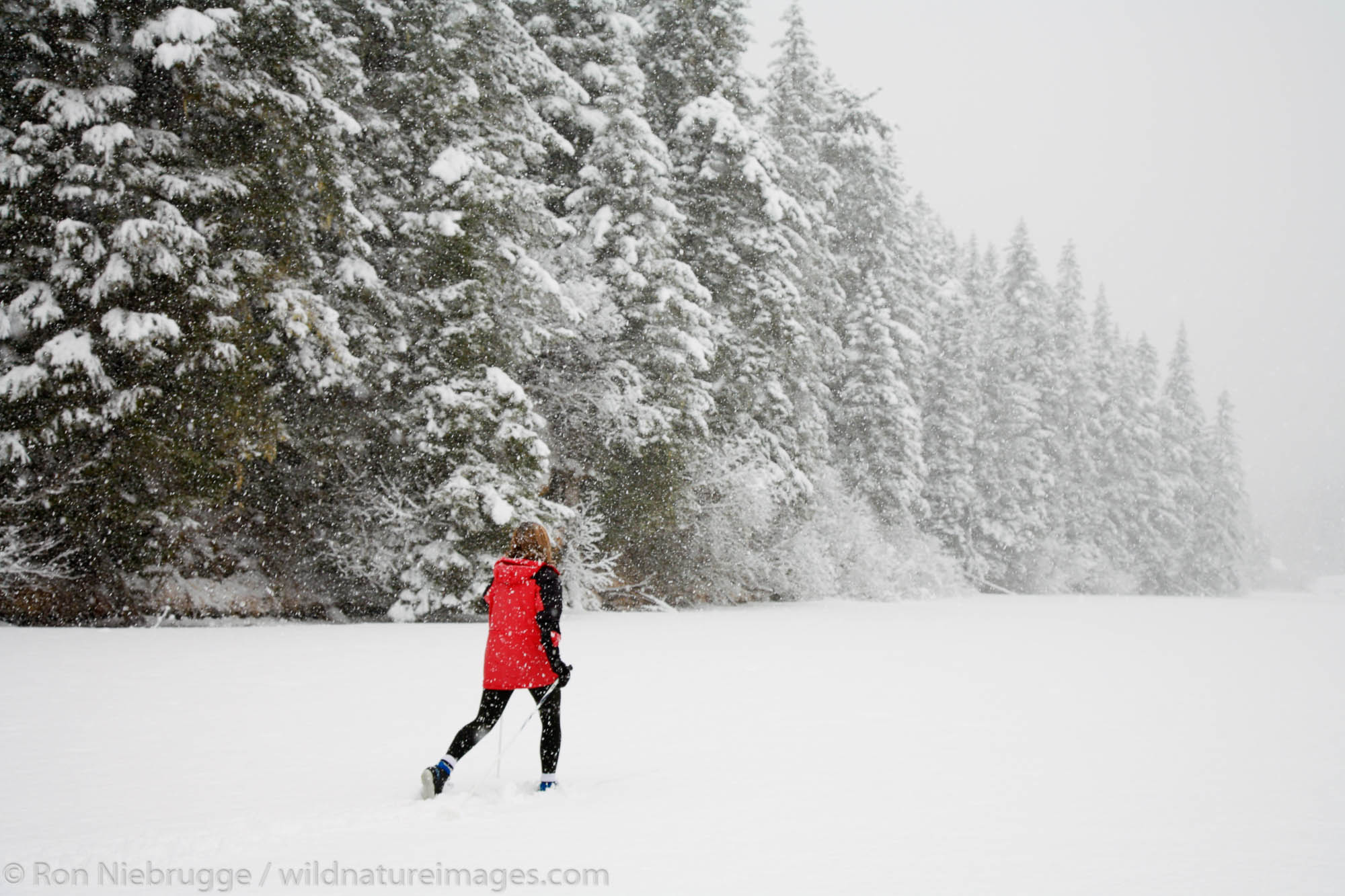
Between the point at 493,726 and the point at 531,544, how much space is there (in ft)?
3.90

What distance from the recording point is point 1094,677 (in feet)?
38.7

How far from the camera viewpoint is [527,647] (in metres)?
5.95

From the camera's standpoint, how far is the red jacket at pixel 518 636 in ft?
19.4

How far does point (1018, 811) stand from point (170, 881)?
15.4 feet

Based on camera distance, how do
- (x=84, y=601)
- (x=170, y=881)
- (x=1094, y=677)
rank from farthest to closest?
(x=84, y=601) < (x=1094, y=677) < (x=170, y=881)

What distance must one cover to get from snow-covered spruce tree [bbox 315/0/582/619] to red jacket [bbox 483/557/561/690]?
9265 mm

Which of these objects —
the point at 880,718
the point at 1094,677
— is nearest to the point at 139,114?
the point at 880,718

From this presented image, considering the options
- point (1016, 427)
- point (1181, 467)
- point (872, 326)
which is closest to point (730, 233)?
point (872, 326)

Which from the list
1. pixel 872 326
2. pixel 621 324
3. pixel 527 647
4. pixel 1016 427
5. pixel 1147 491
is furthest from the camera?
pixel 1147 491

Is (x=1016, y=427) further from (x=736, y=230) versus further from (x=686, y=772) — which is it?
(x=686, y=772)

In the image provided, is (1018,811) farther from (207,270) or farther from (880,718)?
(207,270)

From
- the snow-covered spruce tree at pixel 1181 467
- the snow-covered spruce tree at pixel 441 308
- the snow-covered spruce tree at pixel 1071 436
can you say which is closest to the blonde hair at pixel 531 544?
the snow-covered spruce tree at pixel 441 308

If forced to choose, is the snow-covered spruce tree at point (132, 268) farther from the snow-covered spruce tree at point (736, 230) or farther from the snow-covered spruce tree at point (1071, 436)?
the snow-covered spruce tree at point (1071, 436)

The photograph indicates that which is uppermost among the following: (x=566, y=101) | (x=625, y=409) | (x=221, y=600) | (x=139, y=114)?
(x=566, y=101)
